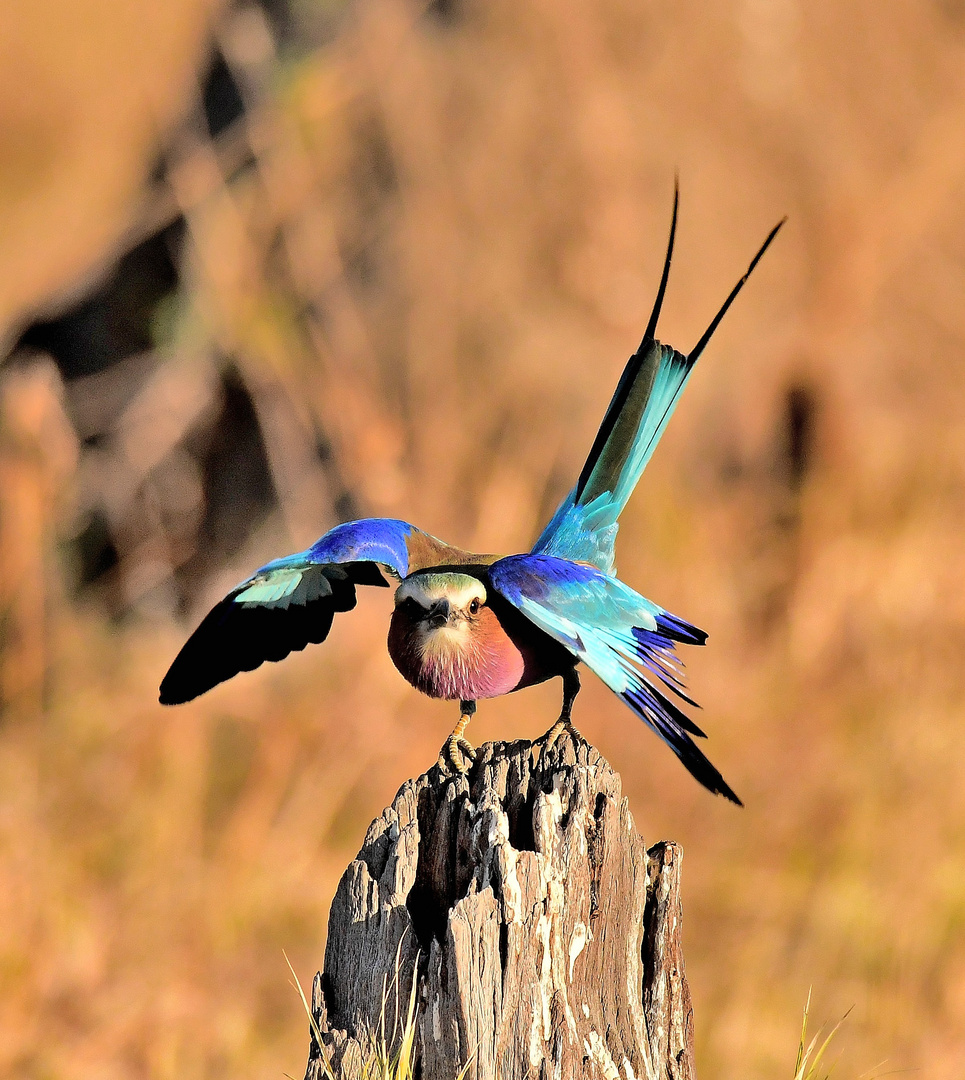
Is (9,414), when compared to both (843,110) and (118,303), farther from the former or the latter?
(843,110)

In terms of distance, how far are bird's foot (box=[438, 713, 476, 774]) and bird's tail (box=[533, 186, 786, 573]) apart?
0.64 meters

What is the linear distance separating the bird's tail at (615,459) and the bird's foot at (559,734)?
592mm

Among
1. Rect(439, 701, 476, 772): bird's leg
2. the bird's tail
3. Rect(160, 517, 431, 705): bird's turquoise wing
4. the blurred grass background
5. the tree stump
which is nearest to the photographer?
the tree stump

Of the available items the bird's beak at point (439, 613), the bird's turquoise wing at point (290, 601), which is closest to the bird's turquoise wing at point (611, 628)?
the bird's beak at point (439, 613)

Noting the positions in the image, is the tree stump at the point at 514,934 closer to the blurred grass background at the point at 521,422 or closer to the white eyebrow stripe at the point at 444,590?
the white eyebrow stripe at the point at 444,590

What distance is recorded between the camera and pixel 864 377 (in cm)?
616

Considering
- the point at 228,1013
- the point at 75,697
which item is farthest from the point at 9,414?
the point at 228,1013

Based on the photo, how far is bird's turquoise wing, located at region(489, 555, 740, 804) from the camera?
2.19 metres

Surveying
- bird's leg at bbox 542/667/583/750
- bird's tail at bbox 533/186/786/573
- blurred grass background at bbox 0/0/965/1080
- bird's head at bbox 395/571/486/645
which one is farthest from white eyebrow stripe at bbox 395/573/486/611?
blurred grass background at bbox 0/0/965/1080

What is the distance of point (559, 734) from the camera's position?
2463mm

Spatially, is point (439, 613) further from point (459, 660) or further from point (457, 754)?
point (457, 754)

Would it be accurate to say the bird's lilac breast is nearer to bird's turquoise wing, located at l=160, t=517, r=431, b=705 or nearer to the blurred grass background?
bird's turquoise wing, located at l=160, t=517, r=431, b=705

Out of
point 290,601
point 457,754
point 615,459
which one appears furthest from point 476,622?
point 615,459

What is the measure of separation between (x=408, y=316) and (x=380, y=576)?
3219mm
